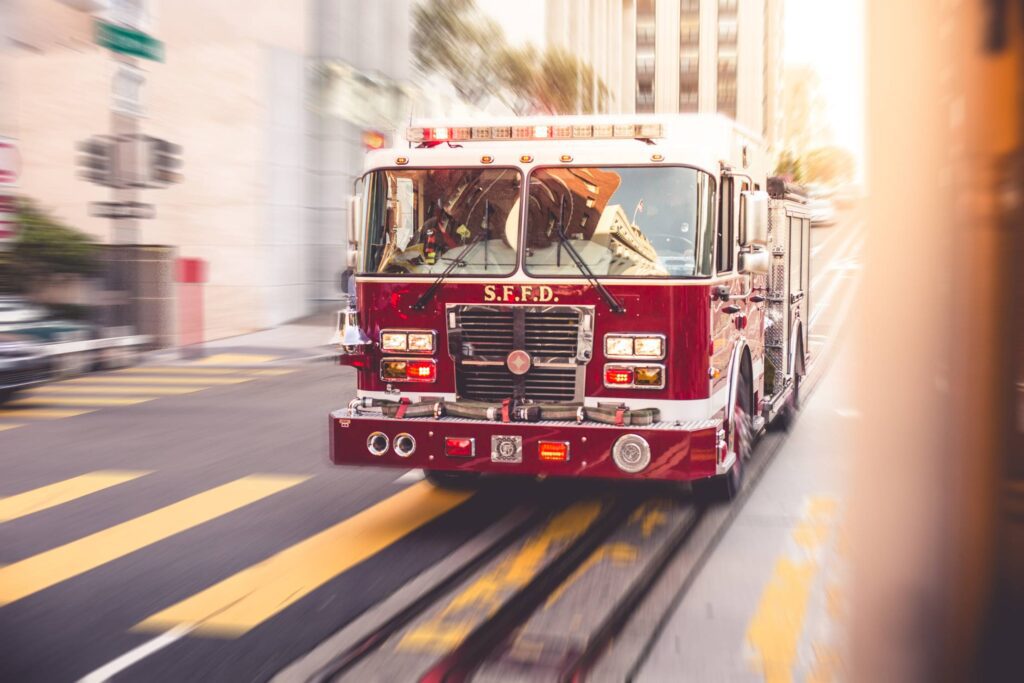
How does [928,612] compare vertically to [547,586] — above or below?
above

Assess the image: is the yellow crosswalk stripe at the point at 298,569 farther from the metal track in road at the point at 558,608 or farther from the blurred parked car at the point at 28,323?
the blurred parked car at the point at 28,323

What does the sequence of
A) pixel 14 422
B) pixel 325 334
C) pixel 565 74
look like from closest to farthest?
pixel 14 422 → pixel 325 334 → pixel 565 74

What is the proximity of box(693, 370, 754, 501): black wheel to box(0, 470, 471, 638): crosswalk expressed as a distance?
5.66 feet

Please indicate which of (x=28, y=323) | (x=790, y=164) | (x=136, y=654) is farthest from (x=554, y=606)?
(x=790, y=164)

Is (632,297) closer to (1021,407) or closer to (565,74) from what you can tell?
(1021,407)

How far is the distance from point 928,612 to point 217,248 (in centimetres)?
2458

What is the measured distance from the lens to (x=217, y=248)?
82.1 feet

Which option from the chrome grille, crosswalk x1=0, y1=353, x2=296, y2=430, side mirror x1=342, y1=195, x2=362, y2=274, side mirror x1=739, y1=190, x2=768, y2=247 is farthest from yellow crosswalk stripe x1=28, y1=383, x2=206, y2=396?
side mirror x1=739, y1=190, x2=768, y2=247

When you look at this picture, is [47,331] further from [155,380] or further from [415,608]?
[415,608]

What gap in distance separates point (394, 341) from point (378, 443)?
67cm

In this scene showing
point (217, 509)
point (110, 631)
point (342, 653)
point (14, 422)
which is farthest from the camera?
point (14, 422)

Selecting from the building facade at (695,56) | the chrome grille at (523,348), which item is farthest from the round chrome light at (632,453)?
the building facade at (695,56)

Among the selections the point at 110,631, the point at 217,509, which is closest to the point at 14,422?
the point at 217,509

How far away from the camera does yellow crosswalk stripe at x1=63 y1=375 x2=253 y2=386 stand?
54.3ft
